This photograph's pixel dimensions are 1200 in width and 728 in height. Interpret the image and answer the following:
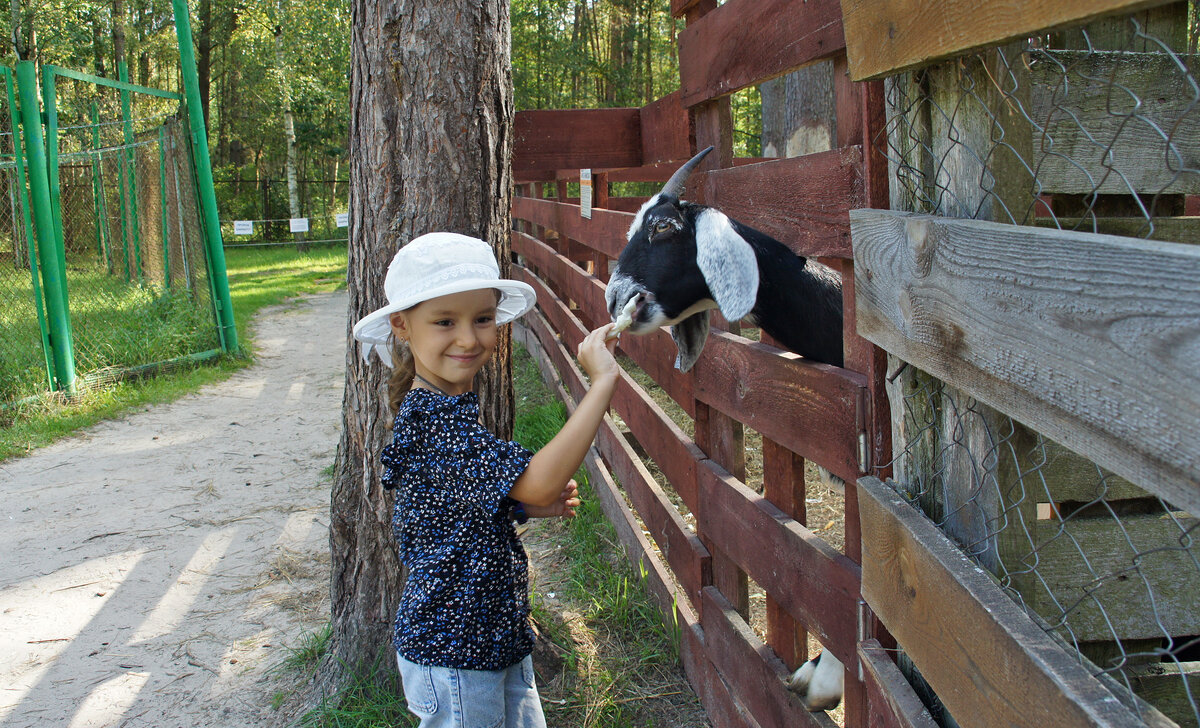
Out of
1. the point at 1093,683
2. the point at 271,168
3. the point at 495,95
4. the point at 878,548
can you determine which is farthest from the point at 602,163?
the point at 271,168

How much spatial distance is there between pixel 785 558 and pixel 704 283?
89 centimetres

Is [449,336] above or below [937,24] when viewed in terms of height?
below

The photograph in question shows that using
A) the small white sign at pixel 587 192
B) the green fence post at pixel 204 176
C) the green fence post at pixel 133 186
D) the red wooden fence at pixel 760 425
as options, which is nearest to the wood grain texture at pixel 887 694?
the red wooden fence at pixel 760 425

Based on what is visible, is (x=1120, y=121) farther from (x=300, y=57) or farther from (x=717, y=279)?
(x=300, y=57)

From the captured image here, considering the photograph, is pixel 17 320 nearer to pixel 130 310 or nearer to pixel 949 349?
pixel 130 310

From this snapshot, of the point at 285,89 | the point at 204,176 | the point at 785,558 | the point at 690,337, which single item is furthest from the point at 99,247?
the point at 285,89

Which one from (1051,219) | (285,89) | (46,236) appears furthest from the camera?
(285,89)

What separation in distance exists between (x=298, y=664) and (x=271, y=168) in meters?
35.9

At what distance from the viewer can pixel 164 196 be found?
8.88 metres

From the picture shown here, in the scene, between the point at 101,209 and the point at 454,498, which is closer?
the point at 454,498

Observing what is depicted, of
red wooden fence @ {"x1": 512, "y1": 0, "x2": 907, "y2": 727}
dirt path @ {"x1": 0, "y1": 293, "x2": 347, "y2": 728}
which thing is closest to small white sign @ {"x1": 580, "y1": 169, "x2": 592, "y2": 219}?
red wooden fence @ {"x1": 512, "y1": 0, "x2": 907, "y2": 727}

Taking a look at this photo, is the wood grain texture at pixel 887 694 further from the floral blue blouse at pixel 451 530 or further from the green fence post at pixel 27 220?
the green fence post at pixel 27 220

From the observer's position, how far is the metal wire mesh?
1262 mm

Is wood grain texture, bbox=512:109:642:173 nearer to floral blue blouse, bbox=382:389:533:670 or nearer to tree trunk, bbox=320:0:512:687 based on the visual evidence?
tree trunk, bbox=320:0:512:687
